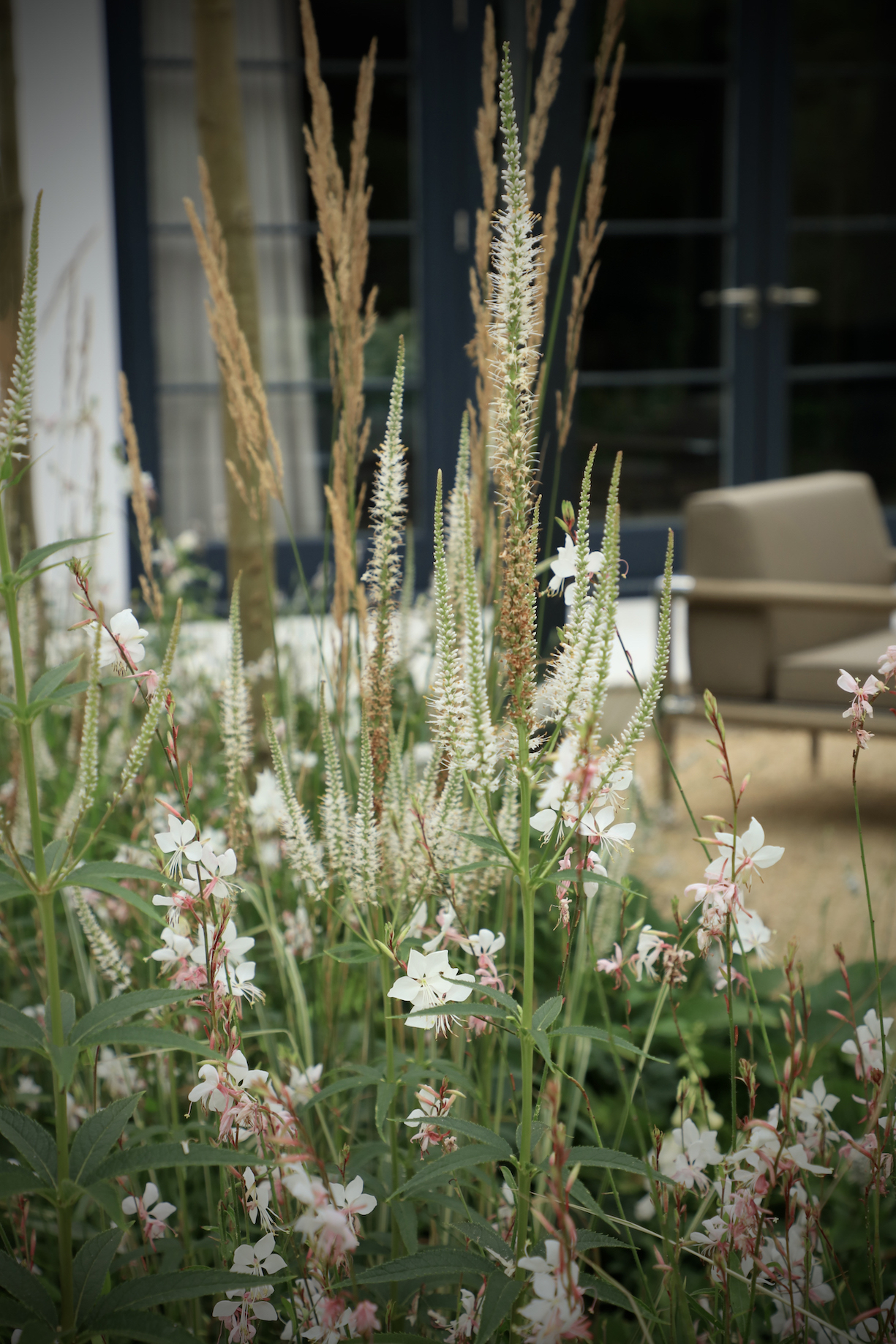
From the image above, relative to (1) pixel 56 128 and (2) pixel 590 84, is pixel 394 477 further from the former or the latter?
(2) pixel 590 84

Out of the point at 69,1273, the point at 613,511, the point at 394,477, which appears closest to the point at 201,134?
the point at 394,477

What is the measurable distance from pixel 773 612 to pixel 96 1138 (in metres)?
2.81

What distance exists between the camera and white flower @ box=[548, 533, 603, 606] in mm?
697

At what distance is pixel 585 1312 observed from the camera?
665 mm

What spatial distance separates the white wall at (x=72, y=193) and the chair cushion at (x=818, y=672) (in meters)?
2.20

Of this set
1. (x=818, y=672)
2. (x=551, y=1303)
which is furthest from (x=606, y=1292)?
(x=818, y=672)

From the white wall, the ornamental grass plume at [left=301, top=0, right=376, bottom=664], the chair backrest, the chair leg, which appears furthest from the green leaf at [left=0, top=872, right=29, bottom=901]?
the white wall

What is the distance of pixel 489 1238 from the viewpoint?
688 mm

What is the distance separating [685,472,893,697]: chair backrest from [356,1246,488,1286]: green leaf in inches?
107

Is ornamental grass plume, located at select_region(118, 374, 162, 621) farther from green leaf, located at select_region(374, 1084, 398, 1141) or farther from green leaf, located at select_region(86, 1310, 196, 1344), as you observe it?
green leaf, located at select_region(86, 1310, 196, 1344)

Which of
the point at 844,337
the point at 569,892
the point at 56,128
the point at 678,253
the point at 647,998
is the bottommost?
the point at 647,998

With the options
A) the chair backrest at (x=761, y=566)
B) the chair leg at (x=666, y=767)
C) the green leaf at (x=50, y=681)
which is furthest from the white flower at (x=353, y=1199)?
the chair backrest at (x=761, y=566)

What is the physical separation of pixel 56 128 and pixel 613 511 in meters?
4.38

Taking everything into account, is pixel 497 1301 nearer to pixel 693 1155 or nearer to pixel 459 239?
pixel 693 1155
